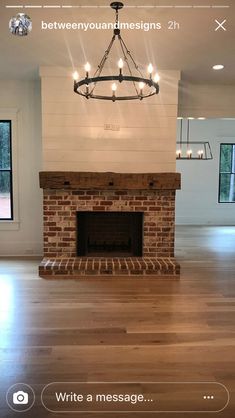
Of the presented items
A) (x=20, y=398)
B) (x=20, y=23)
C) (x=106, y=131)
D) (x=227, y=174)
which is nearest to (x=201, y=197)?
(x=227, y=174)

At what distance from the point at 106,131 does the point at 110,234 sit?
5.04ft

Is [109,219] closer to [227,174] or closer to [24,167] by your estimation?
[24,167]

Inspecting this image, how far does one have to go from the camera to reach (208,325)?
116 inches

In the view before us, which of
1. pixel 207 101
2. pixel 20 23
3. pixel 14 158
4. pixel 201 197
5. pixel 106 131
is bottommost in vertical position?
pixel 201 197

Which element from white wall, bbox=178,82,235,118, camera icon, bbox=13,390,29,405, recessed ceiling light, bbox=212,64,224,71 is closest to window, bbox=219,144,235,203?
white wall, bbox=178,82,235,118

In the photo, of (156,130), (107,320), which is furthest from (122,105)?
(107,320)

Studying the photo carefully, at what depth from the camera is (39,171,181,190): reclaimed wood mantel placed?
4.66 meters

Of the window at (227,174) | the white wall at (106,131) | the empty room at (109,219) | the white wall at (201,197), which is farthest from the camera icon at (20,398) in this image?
the window at (227,174)

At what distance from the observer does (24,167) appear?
5.50 meters

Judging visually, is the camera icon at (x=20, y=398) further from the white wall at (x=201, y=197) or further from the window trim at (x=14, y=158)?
the white wall at (x=201, y=197)

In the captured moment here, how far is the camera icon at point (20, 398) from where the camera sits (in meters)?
1.94

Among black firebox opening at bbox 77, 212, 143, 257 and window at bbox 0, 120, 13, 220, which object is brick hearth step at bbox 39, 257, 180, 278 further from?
window at bbox 0, 120, 13, 220

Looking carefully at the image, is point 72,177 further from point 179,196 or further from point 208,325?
point 179,196

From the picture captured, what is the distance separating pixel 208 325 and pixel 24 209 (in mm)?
3665
